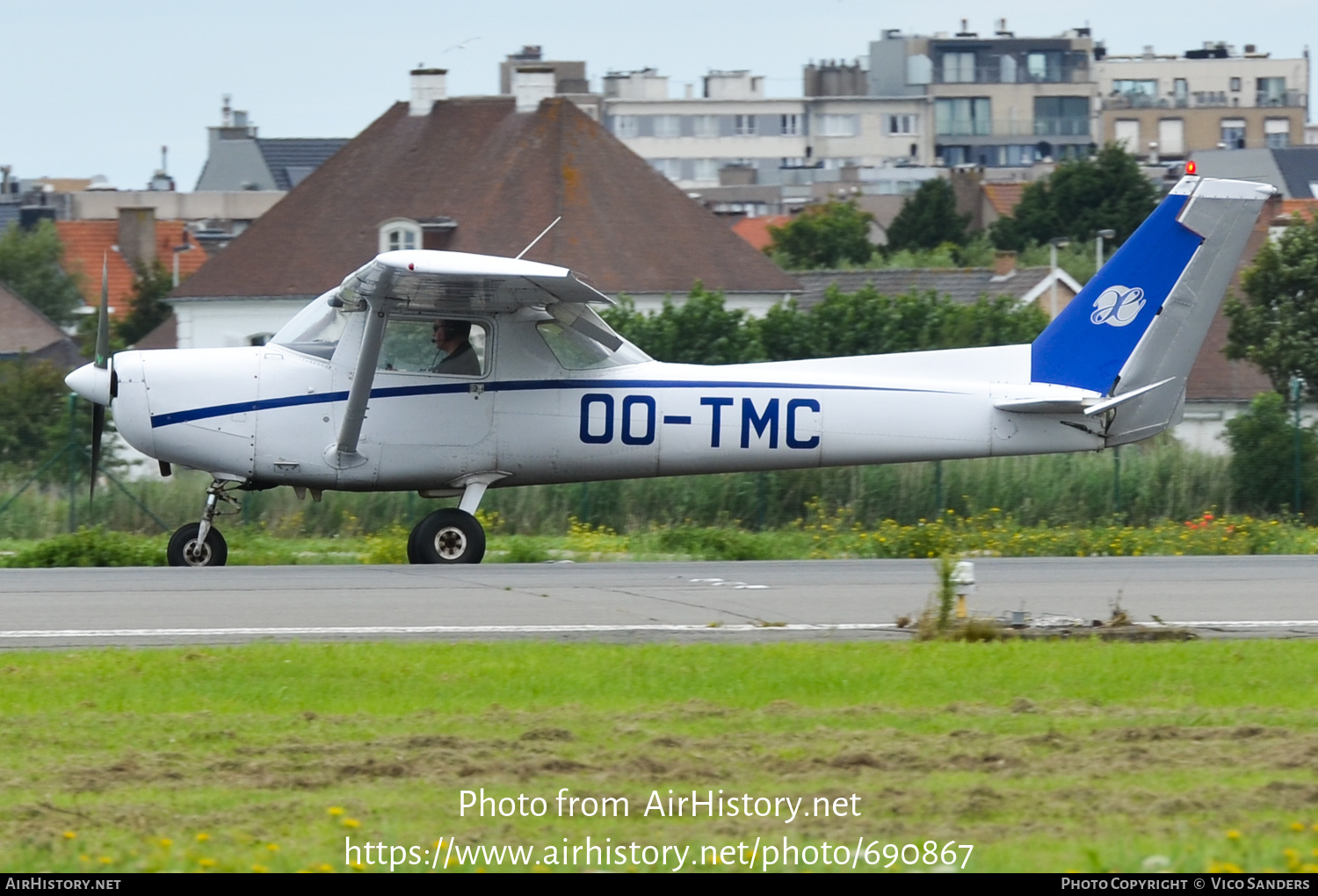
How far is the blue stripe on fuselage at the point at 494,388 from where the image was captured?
14531 millimetres

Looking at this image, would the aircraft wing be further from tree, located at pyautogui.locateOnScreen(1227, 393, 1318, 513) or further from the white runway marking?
tree, located at pyautogui.locateOnScreen(1227, 393, 1318, 513)

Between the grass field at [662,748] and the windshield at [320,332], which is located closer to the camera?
the grass field at [662,748]

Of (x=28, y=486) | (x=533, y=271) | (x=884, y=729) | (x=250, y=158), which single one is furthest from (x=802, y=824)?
(x=250, y=158)

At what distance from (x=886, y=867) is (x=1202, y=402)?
4108cm

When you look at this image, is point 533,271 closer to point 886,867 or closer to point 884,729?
point 884,729

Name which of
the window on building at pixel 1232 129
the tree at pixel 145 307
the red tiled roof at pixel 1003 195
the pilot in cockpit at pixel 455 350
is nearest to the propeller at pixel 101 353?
the pilot in cockpit at pixel 455 350

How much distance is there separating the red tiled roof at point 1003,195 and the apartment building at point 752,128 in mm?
42329

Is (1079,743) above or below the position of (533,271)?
below

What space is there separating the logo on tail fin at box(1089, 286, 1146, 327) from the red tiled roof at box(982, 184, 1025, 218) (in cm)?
7641

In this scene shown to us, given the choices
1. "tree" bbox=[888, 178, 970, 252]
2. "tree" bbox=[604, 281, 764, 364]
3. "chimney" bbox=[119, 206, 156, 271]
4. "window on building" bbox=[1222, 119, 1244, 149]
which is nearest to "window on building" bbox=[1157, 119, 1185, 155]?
"window on building" bbox=[1222, 119, 1244, 149]

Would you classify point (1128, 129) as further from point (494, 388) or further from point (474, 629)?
point (474, 629)

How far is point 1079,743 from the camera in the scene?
24.2ft

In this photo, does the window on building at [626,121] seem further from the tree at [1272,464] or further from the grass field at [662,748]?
the grass field at [662,748]

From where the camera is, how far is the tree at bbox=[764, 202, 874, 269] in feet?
246
